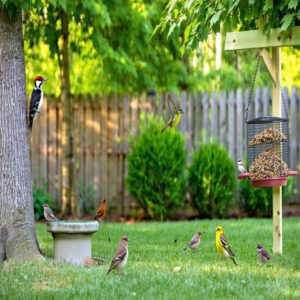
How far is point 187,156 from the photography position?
18.5 m

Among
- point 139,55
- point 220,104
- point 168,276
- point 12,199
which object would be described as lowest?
point 168,276

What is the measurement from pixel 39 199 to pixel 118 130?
2.61m

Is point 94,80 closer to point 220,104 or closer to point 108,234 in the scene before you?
point 220,104

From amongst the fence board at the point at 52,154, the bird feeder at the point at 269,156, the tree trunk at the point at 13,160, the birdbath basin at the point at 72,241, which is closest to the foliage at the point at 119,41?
the fence board at the point at 52,154

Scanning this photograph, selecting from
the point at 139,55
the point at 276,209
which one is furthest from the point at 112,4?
the point at 276,209

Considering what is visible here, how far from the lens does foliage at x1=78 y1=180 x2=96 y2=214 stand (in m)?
18.5

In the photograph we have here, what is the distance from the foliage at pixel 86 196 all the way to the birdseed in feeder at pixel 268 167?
806 centimetres

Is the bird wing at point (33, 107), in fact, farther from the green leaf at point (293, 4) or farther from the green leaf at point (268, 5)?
the green leaf at point (293, 4)

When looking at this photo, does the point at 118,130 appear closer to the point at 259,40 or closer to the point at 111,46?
the point at 111,46

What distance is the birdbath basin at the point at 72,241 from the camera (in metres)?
10.2

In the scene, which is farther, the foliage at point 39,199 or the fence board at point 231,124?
the fence board at point 231,124

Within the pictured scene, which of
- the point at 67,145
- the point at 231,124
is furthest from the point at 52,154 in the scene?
the point at 231,124

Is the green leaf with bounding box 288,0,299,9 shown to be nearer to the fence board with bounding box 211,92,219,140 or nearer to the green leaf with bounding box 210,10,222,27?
the green leaf with bounding box 210,10,222,27

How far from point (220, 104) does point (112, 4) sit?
3.88 meters
